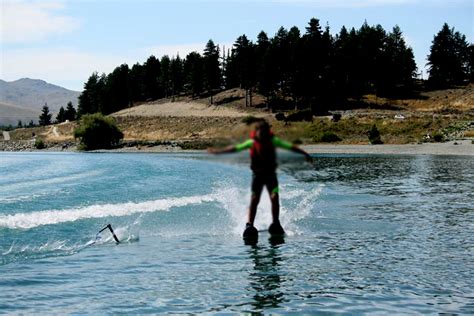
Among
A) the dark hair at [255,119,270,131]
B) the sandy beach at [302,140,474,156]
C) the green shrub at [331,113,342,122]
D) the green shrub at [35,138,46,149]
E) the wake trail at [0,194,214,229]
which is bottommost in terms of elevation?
the wake trail at [0,194,214,229]

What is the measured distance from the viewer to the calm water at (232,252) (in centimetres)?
1523

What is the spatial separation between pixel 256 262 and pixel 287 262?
1.03m

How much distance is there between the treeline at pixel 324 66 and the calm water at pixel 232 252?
95548 mm

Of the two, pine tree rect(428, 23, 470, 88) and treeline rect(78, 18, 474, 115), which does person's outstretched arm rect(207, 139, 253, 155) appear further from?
pine tree rect(428, 23, 470, 88)

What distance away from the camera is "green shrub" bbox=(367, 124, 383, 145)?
10519cm

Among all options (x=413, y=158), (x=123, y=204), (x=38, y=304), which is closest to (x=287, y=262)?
(x=38, y=304)

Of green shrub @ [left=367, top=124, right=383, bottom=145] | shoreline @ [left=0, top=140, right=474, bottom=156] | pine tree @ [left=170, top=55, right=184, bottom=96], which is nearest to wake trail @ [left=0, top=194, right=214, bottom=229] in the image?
shoreline @ [left=0, top=140, right=474, bottom=156]

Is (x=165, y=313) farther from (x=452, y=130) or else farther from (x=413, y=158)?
(x=452, y=130)

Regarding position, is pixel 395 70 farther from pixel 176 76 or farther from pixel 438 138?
pixel 176 76

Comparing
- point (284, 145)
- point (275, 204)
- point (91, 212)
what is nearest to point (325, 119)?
point (91, 212)

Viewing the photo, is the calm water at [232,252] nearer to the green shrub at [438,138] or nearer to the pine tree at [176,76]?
the green shrub at [438,138]

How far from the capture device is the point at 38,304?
49.8 ft

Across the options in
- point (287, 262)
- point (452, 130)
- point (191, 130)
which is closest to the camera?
point (287, 262)

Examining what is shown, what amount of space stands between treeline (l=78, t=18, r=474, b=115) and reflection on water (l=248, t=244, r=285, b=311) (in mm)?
114197
